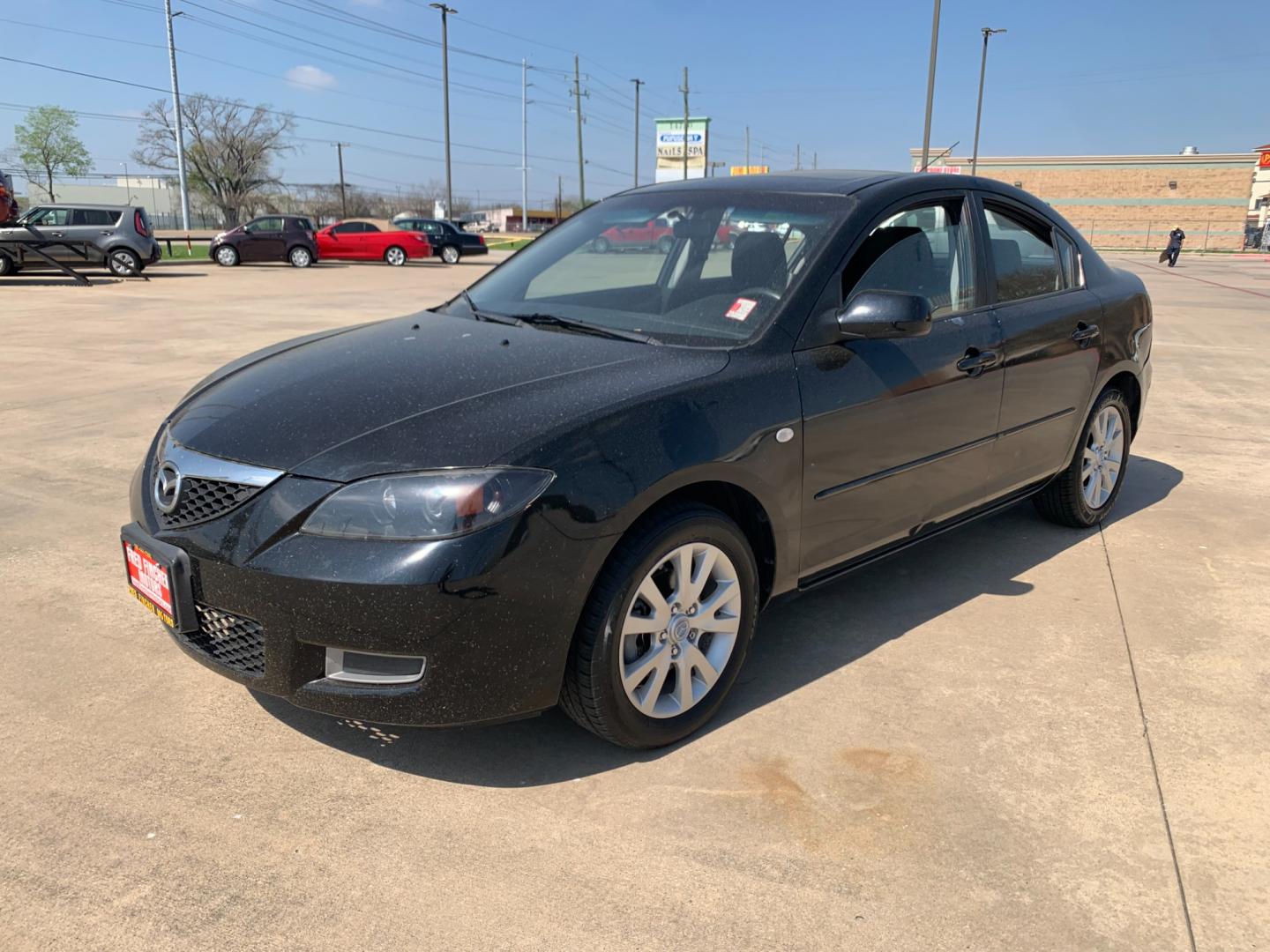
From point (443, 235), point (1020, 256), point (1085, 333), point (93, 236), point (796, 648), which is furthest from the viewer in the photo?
point (443, 235)

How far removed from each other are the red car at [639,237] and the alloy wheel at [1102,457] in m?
2.37

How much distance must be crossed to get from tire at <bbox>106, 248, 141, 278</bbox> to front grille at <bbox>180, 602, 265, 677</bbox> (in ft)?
72.4

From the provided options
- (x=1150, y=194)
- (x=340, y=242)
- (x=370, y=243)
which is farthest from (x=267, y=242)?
(x=1150, y=194)

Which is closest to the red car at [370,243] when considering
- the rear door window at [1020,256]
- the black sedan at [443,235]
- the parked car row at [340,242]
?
the parked car row at [340,242]

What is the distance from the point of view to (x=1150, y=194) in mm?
70000

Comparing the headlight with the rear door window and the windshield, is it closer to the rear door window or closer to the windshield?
the windshield

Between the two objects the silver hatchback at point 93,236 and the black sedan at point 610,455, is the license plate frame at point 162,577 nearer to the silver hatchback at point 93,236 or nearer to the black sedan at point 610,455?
the black sedan at point 610,455

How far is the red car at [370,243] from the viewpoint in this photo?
3145 centimetres

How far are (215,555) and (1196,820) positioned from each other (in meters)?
2.72

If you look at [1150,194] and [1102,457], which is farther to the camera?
[1150,194]

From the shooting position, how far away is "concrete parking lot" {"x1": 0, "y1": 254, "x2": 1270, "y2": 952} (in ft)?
7.36

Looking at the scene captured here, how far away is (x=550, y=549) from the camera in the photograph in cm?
248

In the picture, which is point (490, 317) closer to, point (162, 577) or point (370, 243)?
point (162, 577)

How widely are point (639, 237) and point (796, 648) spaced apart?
1.80 m
